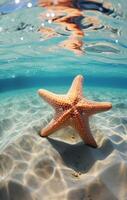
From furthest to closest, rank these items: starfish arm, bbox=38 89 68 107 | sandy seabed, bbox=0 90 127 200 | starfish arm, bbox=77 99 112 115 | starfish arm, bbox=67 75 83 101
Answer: starfish arm, bbox=67 75 83 101 → starfish arm, bbox=38 89 68 107 → starfish arm, bbox=77 99 112 115 → sandy seabed, bbox=0 90 127 200

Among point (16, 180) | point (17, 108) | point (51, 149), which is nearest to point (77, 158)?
point (51, 149)

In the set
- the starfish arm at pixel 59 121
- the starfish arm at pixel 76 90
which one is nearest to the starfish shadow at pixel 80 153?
the starfish arm at pixel 59 121

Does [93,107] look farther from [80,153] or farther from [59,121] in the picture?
[80,153]

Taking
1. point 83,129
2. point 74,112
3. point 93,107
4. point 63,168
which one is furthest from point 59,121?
point 63,168

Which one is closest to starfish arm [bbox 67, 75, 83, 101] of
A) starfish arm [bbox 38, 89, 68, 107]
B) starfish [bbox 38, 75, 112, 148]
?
starfish [bbox 38, 75, 112, 148]

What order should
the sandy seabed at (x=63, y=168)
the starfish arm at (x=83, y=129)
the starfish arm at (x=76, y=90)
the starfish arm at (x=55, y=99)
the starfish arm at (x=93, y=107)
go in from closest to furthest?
the sandy seabed at (x=63, y=168)
the starfish arm at (x=83, y=129)
the starfish arm at (x=93, y=107)
the starfish arm at (x=55, y=99)
the starfish arm at (x=76, y=90)

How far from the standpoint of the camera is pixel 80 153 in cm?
498

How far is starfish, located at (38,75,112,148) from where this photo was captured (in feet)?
16.3

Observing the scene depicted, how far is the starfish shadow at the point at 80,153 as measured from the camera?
4.78 metres

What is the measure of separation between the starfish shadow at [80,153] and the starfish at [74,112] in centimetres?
17

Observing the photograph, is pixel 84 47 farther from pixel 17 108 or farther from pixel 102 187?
pixel 102 187

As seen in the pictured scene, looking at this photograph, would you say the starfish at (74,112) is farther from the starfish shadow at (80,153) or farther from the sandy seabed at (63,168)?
the sandy seabed at (63,168)

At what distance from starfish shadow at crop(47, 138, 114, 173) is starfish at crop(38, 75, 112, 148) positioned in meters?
0.17

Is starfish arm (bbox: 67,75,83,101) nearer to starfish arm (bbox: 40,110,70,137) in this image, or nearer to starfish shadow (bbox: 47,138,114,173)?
starfish arm (bbox: 40,110,70,137)
